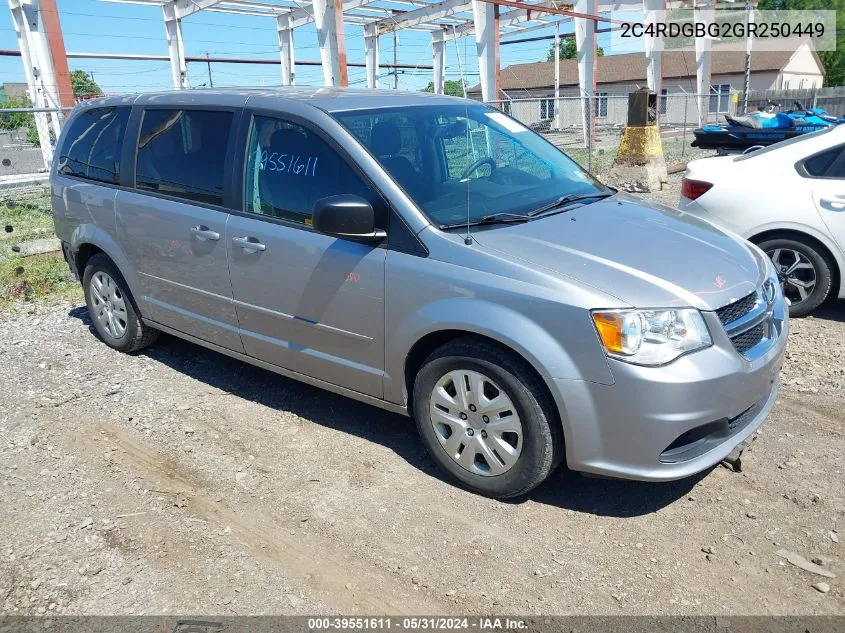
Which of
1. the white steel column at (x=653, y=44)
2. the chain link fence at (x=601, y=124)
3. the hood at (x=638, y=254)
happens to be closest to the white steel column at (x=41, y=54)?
the chain link fence at (x=601, y=124)

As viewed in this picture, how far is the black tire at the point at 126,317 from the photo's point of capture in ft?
17.4

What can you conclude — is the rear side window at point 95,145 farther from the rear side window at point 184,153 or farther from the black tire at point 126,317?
the black tire at point 126,317

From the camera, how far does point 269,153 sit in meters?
4.13

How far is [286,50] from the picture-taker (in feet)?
82.0

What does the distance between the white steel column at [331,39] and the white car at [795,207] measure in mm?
13134

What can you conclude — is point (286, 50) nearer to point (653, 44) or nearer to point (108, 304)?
point (653, 44)

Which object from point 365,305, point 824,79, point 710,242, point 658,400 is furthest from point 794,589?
point 824,79

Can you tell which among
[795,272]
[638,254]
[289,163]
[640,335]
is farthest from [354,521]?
[795,272]

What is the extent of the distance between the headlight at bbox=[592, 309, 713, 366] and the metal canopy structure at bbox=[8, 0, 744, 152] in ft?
44.7

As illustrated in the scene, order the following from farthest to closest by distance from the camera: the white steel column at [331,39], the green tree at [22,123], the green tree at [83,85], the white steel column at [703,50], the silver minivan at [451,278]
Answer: the green tree at [83,85]
the white steel column at [703,50]
the white steel column at [331,39]
the green tree at [22,123]
the silver minivan at [451,278]

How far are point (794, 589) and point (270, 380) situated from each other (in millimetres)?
3474

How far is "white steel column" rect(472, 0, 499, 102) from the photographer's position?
2041 cm

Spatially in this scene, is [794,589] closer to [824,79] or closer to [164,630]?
[164,630]

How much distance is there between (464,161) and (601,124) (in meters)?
32.6
